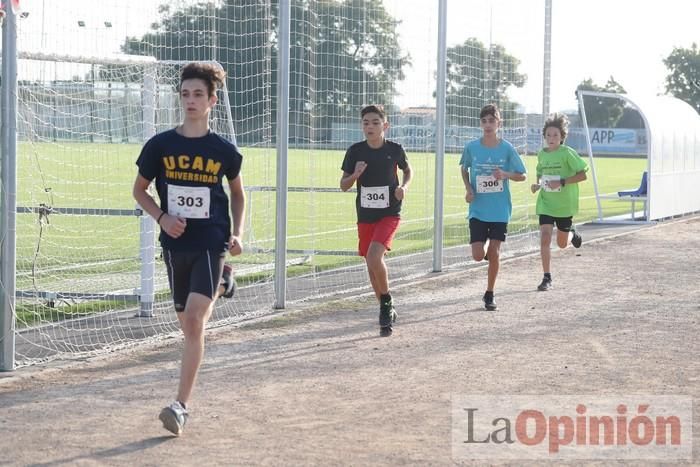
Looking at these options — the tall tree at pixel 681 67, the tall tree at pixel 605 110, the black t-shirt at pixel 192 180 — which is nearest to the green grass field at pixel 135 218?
the black t-shirt at pixel 192 180

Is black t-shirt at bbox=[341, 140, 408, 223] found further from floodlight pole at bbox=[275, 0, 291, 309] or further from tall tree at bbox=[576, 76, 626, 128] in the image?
tall tree at bbox=[576, 76, 626, 128]

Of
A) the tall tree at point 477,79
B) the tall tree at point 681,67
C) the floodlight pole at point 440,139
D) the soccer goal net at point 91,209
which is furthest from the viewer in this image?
the tall tree at point 681,67

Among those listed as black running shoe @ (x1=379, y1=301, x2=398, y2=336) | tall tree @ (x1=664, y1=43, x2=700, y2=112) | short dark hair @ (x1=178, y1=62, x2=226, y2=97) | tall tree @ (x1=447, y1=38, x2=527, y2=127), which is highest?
tall tree @ (x1=664, y1=43, x2=700, y2=112)

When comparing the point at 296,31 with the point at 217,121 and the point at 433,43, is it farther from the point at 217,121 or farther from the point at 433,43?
the point at 433,43

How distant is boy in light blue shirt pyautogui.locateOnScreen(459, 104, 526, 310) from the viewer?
12.7 meters

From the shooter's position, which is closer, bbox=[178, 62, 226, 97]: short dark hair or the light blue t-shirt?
bbox=[178, 62, 226, 97]: short dark hair

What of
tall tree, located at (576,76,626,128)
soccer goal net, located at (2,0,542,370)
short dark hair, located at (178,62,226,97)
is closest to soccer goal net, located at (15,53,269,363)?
soccer goal net, located at (2,0,542,370)

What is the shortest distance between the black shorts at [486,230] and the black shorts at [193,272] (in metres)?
5.76

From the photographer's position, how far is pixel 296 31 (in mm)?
14359

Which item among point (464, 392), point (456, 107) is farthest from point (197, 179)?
point (456, 107)

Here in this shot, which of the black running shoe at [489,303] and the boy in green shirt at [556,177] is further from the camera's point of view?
the boy in green shirt at [556,177]

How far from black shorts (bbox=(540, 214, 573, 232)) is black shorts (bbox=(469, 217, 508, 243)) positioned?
2.07 metres

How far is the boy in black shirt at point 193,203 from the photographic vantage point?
718 cm

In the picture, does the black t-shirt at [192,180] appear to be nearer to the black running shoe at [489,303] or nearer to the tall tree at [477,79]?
the black running shoe at [489,303]
